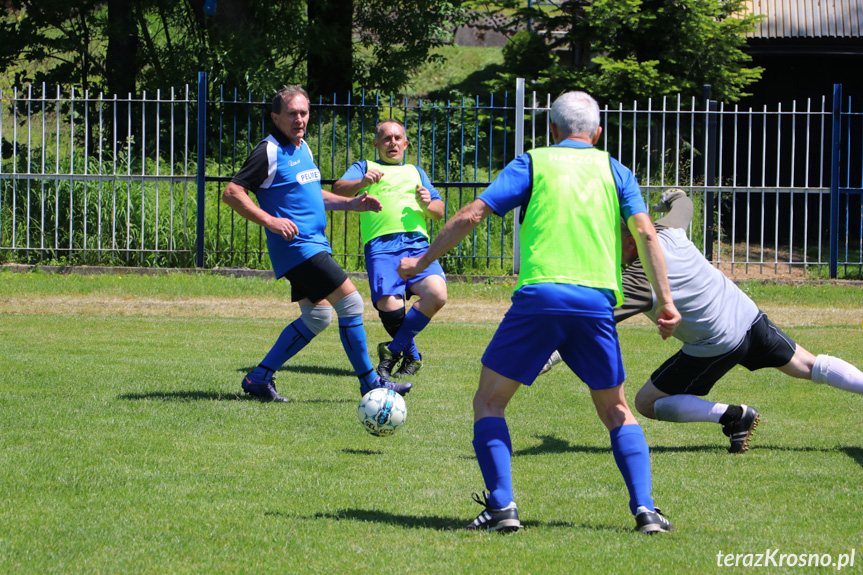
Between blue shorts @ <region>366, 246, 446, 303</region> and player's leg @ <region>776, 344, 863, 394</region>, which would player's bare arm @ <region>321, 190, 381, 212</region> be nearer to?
blue shorts @ <region>366, 246, 446, 303</region>

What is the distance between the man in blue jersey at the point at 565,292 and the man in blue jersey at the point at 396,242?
3.28m

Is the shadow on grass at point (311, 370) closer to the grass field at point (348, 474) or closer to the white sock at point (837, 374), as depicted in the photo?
the grass field at point (348, 474)

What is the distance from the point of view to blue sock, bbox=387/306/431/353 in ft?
23.1

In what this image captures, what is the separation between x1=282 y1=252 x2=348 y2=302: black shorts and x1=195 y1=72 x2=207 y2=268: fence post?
295 inches

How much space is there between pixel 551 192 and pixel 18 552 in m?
2.33

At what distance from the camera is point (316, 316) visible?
6.43 metres

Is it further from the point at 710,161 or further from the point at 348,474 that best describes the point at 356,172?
the point at 710,161

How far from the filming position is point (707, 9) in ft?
54.8

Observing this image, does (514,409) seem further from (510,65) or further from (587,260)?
(510,65)

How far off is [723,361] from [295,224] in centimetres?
270

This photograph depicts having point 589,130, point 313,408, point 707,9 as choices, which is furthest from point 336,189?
point 707,9

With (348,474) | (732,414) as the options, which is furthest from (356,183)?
(732,414)

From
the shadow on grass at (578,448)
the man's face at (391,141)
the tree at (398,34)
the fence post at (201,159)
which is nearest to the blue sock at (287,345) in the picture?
the man's face at (391,141)

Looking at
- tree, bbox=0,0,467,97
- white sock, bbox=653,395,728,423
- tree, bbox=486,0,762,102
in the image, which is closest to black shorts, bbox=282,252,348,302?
white sock, bbox=653,395,728,423
